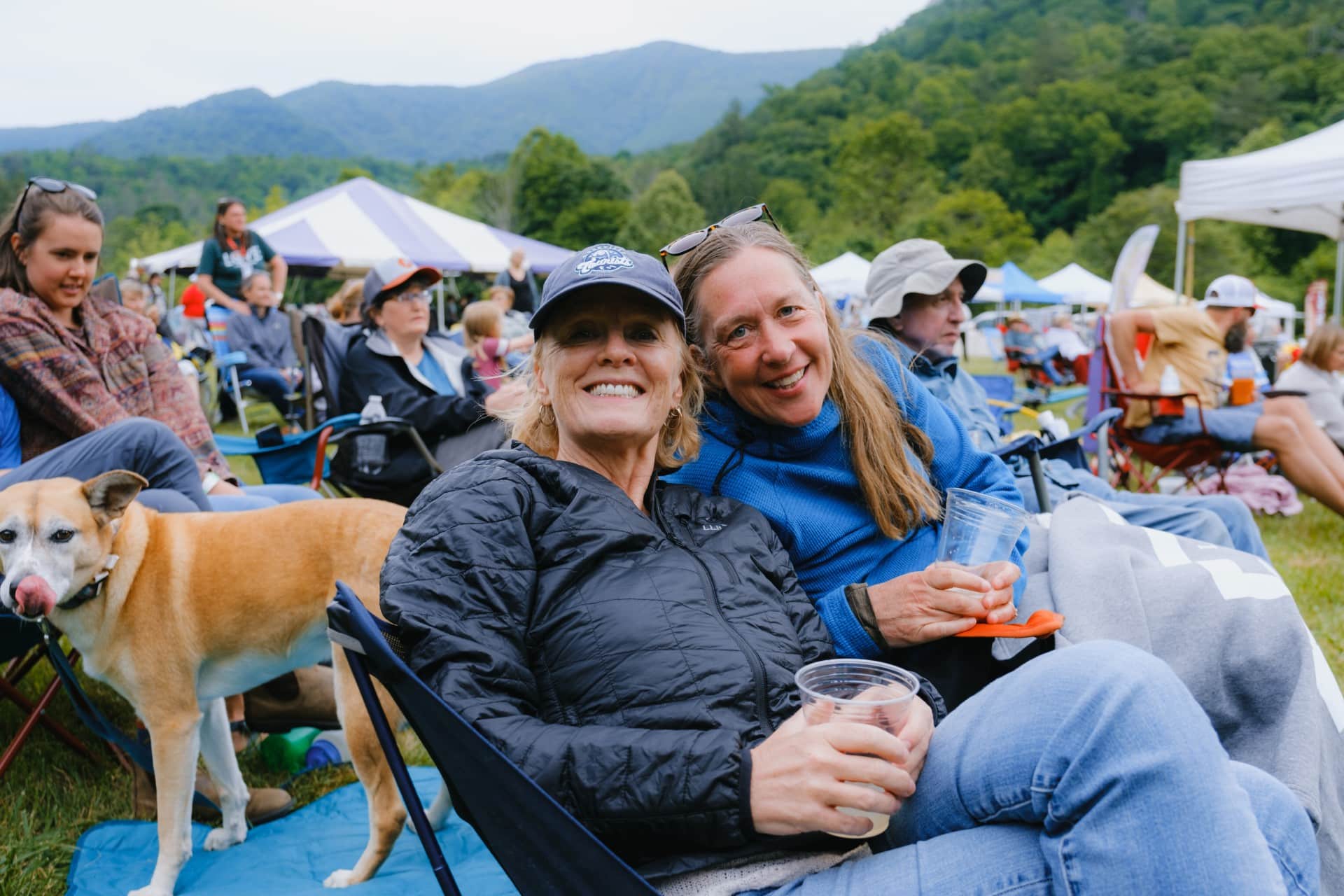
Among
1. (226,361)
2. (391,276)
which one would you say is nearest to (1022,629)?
(391,276)

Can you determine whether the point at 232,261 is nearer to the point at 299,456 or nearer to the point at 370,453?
the point at 299,456

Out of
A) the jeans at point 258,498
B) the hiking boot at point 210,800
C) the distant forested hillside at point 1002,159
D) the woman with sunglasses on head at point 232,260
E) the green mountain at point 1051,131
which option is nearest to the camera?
the hiking boot at point 210,800

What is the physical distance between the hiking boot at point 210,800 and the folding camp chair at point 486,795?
1.74 m

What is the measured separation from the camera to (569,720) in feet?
4.98

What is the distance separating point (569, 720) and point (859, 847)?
1.66 ft

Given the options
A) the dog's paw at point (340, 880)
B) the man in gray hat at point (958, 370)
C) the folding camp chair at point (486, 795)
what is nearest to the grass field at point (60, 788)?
the dog's paw at point (340, 880)

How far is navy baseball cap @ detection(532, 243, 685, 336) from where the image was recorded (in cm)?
173

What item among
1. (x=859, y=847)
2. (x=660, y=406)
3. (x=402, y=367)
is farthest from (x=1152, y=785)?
(x=402, y=367)

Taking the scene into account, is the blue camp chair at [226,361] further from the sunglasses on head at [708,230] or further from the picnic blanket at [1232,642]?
the picnic blanket at [1232,642]

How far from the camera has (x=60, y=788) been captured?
301 centimetres

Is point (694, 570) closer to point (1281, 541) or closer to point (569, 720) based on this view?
point (569, 720)

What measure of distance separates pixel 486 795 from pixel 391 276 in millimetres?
3991

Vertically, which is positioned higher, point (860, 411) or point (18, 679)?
point (860, 411)

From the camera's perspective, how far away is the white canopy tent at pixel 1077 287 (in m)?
33.0
